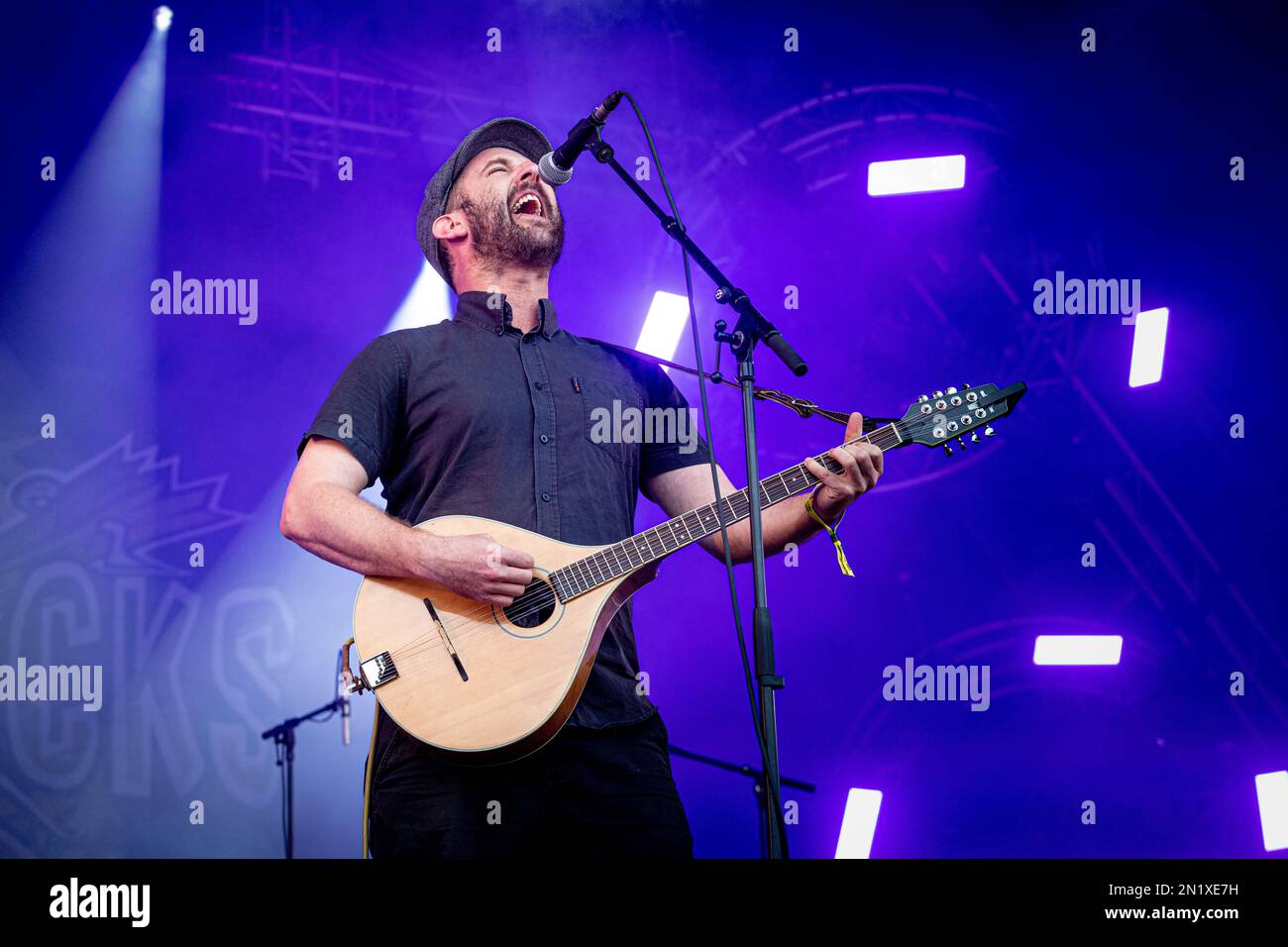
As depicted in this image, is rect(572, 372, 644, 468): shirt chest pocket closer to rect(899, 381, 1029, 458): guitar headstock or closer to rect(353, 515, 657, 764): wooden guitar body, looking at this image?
rect(353, 515, 657, 764): wooden guitar body

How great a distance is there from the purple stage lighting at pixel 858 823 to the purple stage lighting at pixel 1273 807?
1.42m

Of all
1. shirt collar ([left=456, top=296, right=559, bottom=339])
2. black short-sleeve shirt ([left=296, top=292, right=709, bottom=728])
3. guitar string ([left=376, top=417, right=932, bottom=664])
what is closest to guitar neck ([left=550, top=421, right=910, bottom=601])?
guitar string ([left=376, top=417, right=932, bottom=664])

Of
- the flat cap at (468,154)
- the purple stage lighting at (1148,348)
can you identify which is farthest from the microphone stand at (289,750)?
the purple stage lighting at (1148,348)

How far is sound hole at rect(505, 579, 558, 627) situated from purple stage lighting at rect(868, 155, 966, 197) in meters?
2.50

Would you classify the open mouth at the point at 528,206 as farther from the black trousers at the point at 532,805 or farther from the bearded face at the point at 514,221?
the black trousers at the point at 532,805

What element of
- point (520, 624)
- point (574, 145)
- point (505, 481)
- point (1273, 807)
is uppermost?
point (574, 145)

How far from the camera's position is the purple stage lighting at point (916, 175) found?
4.14 m

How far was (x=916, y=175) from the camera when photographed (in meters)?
4.15

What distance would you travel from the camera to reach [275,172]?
4.22m

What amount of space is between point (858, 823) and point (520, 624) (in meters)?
1.99

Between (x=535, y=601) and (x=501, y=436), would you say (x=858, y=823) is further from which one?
(x=501, y=436)

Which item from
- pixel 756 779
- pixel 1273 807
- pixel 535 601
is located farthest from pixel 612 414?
pixel 1273 807

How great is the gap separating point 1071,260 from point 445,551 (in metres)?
2.99

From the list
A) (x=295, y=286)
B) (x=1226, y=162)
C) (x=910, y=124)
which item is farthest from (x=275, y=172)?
(x=1226, y=162)
